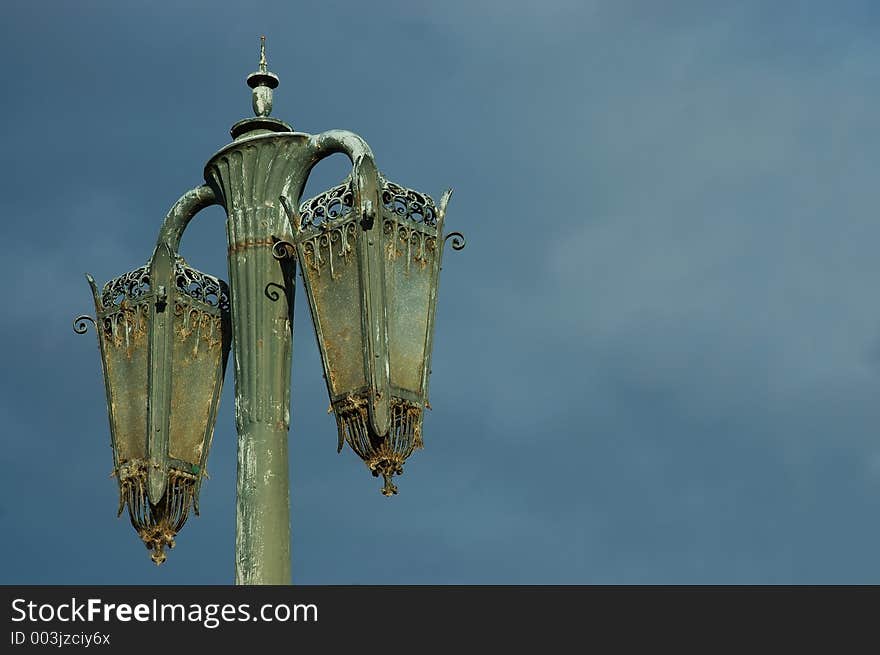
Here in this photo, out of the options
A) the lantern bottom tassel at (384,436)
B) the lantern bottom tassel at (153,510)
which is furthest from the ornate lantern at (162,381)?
the lantern bottom tassel at (384,436)

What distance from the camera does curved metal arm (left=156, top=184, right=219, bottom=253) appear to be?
1848 centimetres

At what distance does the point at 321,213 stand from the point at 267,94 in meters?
1.97

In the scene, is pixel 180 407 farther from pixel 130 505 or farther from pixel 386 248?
pixel 386 248

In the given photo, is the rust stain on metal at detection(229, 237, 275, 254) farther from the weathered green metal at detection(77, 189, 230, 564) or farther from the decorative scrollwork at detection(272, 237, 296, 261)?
the weathered green metal at detection(77, 189, 230, 564)

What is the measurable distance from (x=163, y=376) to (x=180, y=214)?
176 cm

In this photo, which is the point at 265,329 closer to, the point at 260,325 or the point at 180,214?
the point at 260,325

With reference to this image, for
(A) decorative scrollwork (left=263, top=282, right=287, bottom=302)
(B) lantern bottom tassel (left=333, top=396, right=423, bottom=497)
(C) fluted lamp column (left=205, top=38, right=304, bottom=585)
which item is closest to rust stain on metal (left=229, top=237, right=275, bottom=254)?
(C) fluted lamp column (left=205, top=38, right=304, bottom=585)

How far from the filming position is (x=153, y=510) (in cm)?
1789

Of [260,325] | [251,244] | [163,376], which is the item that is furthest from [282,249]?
[163,376]

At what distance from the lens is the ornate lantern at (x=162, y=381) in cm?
1791

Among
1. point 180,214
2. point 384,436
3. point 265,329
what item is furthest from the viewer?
point 180,214

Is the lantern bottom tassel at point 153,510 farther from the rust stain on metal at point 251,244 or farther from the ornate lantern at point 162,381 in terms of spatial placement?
the rust stain on metal at point 251,244

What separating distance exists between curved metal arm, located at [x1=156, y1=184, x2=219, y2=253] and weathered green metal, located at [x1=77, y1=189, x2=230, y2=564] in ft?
0.03

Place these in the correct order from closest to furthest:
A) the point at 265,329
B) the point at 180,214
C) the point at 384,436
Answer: the point at 384,436
the point at 265,329
the point at 180,214
